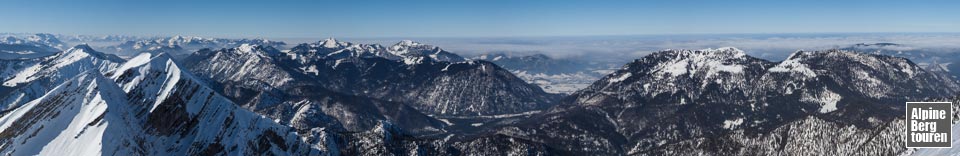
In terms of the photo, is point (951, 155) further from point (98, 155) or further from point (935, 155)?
point (98, 155)

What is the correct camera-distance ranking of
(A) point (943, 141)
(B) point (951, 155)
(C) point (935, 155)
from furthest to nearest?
(A) point (943, 141)
(C) point (935, 155)
(B) point (951, 155)

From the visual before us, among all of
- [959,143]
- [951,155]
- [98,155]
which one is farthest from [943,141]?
[98,155]

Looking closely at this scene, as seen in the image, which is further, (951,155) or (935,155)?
(935,155)

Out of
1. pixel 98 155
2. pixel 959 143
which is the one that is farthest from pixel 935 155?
pixel 98 155

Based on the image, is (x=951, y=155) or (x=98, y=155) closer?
(x=951, y=155)

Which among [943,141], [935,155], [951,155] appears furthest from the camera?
[943,141]

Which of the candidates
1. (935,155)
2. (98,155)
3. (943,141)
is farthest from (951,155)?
(98,155)

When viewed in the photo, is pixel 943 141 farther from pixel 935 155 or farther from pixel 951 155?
pixel 951 155

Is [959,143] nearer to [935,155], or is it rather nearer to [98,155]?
[935,155]
